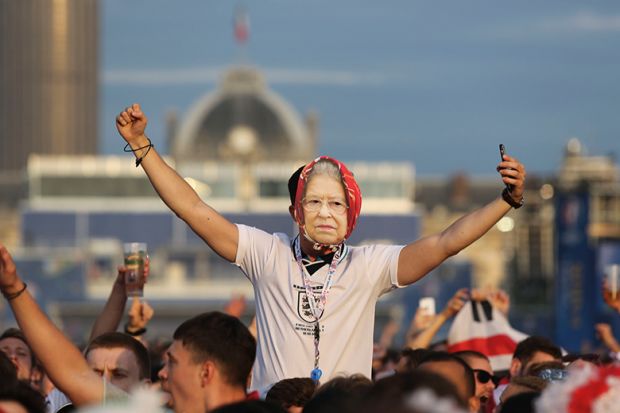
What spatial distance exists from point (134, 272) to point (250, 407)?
4570mm

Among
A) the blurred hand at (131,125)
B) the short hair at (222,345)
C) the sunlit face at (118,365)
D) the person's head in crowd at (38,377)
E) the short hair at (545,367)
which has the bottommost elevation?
the person's head in crowd at (38,377)

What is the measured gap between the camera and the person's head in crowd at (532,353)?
A: 12141 mm

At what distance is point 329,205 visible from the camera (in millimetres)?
9234

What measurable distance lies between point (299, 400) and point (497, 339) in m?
6.59

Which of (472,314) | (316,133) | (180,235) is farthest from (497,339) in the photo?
(316,133)

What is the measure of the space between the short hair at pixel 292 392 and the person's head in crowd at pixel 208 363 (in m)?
0.94

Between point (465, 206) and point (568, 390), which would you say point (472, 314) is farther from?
point (465, 206)

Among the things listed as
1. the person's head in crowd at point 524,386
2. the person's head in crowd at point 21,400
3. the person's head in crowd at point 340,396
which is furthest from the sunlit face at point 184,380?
the person's head in crowd at point 524,386

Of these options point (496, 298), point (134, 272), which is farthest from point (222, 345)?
point (496, 298)

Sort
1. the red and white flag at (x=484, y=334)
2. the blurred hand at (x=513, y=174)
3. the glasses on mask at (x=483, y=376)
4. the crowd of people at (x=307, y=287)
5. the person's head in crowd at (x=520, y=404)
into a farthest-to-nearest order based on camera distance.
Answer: the red and white flag at (x=484, y=334) → the glasses on mask at (x=483, y=376) → the blurred hand at (x=513, y=174) → the crowd of people at (x=307, y=287) → the person's head in crowd at (x=520, y=404)

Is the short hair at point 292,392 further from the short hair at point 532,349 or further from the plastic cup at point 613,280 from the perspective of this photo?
the plastic cup at point 613,280

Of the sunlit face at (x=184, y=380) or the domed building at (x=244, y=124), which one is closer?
the sunlit face at (x=184, y=380)

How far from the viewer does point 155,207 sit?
109688mm

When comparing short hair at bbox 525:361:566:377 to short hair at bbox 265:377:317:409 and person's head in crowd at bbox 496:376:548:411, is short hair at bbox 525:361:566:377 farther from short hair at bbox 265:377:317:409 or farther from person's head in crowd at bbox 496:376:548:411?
short hair at bbox 265:377:317:409
